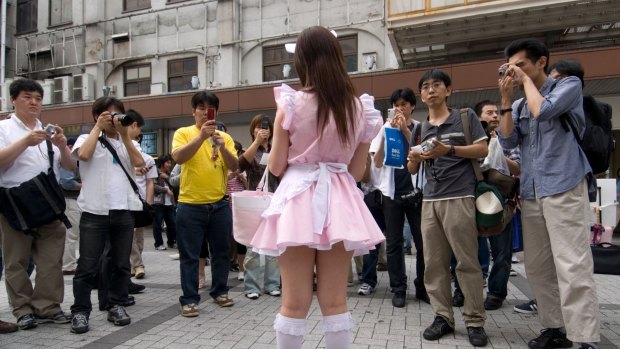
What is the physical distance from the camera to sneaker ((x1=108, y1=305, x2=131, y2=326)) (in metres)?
3.96

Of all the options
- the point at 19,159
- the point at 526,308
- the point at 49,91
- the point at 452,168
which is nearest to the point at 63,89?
the point at 49,91

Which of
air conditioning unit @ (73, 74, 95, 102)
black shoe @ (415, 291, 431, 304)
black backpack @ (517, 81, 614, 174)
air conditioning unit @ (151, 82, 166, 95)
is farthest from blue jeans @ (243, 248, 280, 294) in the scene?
air conditioning unit @ (73, 74, 95, 102)

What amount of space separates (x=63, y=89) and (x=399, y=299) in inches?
615

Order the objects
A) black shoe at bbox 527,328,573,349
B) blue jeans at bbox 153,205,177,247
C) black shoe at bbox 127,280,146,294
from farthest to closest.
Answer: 1. blue jeans at bbox 153,205,177,247
2. black shoe at bbox 127,280,146,294
3. black shoe at bbox 527,328,573,349

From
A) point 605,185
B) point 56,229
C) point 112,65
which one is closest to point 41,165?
point 56,229

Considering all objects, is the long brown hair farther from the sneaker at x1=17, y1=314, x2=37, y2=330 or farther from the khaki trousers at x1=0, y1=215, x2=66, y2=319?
the sneaker at x1=17, y1=314, x2=37, y2=330

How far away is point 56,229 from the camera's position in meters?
4.14

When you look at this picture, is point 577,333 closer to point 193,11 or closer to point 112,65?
point 193,11

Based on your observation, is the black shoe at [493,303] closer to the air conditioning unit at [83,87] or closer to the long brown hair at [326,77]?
the long brown hair at [326,77]

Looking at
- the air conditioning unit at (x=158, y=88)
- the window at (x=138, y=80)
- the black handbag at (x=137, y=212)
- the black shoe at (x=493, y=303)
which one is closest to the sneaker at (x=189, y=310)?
the black handbag at (x=137, y=212)

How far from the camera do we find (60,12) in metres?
17.1

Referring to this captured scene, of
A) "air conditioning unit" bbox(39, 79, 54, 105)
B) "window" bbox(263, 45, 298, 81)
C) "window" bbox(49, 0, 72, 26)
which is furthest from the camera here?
"window" bbox(49, 0, 72, 26)

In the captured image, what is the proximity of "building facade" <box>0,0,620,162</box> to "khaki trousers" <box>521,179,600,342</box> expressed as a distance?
7618 millimetres

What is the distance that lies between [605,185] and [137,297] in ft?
19.6
